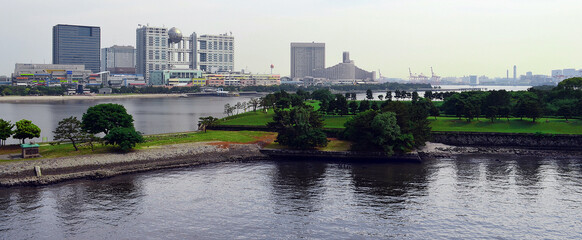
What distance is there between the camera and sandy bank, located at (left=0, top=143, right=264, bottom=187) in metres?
48.8

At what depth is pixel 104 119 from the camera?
63406 millimetres

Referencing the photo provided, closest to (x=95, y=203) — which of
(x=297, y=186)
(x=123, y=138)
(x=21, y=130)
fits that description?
(x=123, y=138)

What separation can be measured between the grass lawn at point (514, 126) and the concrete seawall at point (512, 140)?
5.67 ft

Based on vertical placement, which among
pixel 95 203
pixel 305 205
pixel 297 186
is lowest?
pixel 305 205

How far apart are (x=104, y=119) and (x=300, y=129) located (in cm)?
2523

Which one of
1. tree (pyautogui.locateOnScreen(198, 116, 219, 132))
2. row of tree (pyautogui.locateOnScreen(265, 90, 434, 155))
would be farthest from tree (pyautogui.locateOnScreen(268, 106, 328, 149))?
tree (pyautogui.locateOnScreen(198, 116, 219, 132))

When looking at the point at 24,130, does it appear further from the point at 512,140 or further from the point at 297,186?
the point at 512,140

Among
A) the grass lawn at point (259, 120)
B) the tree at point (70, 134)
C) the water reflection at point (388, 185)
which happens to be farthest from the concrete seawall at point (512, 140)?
the tree at point (70, 134)

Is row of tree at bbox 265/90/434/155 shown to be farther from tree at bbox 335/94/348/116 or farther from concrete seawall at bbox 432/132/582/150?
tree at bbox 335/94/348/116

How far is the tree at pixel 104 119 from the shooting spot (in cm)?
6291

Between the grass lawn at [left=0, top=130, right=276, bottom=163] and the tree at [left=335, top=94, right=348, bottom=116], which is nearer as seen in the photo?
the grass lawn at [left=0, top=130, right=276, bottom=163]

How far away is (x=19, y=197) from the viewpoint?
43.5 m

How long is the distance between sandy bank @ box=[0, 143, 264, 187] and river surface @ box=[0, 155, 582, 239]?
171 cm

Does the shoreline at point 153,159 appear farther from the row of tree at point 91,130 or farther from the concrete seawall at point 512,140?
the concrete seawall at point 512,140
